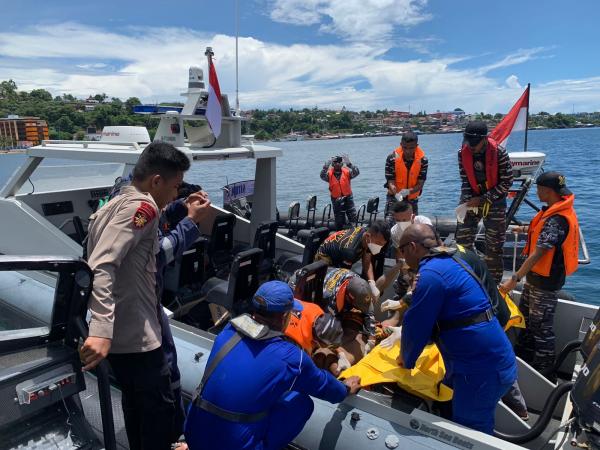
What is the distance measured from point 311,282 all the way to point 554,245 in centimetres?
172

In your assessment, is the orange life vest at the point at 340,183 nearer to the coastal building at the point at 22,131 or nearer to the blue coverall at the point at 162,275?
the coastal building at the point at 22,131

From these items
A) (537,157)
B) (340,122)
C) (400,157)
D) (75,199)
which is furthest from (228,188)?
(340,122)

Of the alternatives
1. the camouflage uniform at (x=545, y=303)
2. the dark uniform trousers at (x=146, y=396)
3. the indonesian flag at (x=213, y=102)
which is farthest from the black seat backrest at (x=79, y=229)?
the camouflage uniform at (x=545, y=303)

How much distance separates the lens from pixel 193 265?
4.21 meters

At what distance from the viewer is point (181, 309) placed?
4.01 metres

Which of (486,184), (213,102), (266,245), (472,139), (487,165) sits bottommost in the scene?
(266,245)

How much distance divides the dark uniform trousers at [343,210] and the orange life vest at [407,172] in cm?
262

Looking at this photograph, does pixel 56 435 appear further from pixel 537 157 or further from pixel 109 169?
pixel 537 157

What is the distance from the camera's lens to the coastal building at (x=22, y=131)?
551cm

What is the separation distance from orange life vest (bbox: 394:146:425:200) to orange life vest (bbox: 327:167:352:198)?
2.51 meters

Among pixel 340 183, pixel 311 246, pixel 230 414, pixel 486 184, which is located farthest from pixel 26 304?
pixel 340 183

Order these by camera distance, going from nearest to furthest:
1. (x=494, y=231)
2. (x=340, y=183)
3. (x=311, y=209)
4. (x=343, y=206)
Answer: (x=494, y=231)
(x=340, y=183)
(x=343, y=206)
(x=311, y=209)

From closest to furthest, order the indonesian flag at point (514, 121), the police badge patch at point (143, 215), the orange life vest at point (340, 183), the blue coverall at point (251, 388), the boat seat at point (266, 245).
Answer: the police badge patch at point (143, 215) < the blue coverall at point (251, 388) < the boat seat at point (266, 245) < the indonesian flag at point (514, 121) < the orange life vest at point (340, 183)

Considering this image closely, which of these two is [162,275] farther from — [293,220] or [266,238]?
[293,220]
